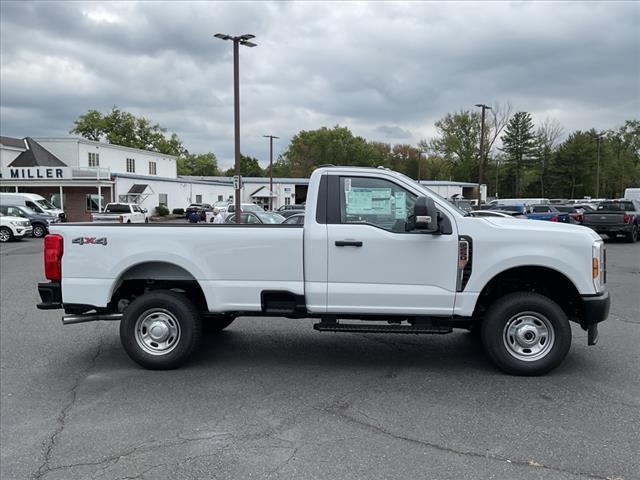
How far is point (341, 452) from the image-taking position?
3596 millimetres

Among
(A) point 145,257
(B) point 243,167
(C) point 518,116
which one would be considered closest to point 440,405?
(A) point 145,257

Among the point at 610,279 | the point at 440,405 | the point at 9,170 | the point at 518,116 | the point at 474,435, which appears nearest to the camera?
the point at 474,435

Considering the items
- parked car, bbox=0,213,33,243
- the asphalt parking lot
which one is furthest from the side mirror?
parked car, bbox=0,213,33,243

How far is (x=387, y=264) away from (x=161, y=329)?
2.41 metres

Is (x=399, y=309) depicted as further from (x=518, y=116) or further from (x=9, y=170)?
(x=518, y=116)

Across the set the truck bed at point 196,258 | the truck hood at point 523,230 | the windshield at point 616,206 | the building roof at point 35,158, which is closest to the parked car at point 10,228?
the truck bed at point 196,258

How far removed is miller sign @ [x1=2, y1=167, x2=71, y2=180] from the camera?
4334 cm

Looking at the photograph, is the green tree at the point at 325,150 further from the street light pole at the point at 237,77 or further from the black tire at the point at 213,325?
the black tire at the point at 213,325

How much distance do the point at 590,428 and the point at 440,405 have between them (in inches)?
44.5

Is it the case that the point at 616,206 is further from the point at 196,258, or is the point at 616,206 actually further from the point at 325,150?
the point at 325,150

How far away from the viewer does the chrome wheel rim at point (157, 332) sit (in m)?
5.34

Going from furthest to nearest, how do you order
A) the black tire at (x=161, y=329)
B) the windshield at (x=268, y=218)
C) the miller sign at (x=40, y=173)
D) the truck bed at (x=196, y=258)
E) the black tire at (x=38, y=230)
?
the miller sign at (x=40, y=173), the black tire at (x=38, y=230), the windshield at (x=268, y=218), the black tire at (x=161, y=329), the truck bed at (x=196, y=258)

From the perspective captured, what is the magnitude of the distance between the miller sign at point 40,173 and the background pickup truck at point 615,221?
39401mm

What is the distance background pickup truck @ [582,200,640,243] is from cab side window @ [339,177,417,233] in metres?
19.5
